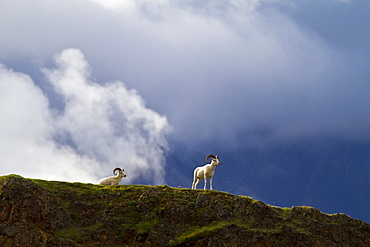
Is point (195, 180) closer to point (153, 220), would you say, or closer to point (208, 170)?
point (208, 170)

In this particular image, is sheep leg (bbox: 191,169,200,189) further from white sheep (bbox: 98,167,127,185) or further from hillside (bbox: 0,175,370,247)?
white sheep (bbox: 98,167,127,185)

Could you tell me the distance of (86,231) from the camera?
26.6 meters

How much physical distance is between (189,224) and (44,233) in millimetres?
9545

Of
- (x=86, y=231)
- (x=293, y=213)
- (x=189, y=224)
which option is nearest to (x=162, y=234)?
(x=189, y=224)

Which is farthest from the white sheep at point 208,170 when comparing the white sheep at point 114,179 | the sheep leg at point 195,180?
the white sheep at point 114,179

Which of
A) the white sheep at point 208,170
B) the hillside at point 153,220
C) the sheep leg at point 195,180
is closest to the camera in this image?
the hillside at point 153,220

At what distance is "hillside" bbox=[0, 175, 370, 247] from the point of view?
2566cm

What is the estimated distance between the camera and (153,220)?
2839cm

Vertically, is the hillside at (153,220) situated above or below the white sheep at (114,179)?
below

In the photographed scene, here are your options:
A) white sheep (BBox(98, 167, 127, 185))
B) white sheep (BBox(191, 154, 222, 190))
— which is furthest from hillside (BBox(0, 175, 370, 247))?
white sheep (BBox(98, 167, 127, 185))

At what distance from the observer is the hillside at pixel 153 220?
25.7 metres

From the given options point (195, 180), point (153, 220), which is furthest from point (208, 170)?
point (153, 220)

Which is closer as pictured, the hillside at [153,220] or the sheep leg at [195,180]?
the hillside at [153,220]

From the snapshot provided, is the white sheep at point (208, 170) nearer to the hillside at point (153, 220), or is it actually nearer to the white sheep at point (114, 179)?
the hillside at point (153, 220)
